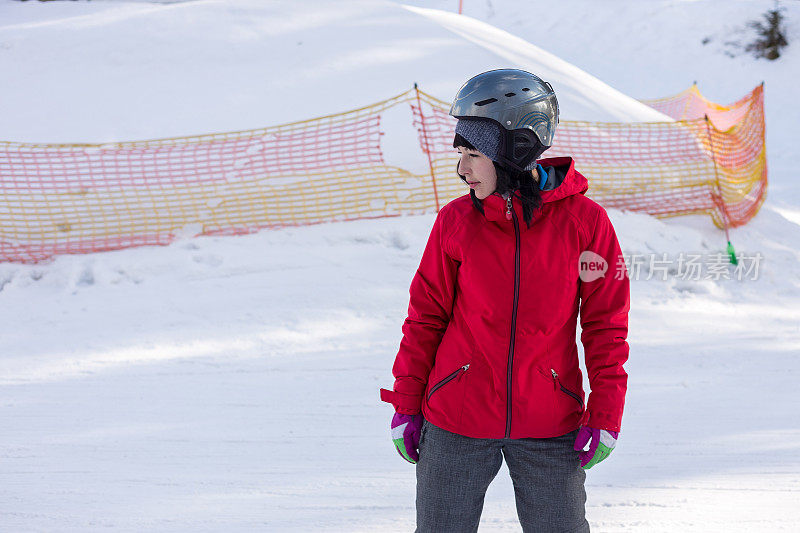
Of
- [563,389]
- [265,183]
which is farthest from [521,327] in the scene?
[265,183]

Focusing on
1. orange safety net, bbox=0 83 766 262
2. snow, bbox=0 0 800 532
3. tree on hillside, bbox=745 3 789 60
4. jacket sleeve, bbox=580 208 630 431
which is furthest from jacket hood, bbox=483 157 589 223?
tree on hillside, bbox=745 3 789 60

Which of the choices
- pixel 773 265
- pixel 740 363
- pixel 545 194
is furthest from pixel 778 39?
pixel 545 194

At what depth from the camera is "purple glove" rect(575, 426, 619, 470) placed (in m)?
1.80

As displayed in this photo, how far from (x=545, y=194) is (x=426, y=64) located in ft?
22.9

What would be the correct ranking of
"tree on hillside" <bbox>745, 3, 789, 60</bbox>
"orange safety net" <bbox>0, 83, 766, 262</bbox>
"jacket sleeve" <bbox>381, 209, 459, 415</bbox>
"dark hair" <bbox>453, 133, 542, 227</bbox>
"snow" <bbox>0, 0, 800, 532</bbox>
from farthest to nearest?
"tree on hillside" <bbox>745, 3, 789, 60</bbox> < "orange safety net" <bbox>0, 83, 766, 262</bbox> < "snow" <bbox>0, 0, 800, 532</bbox> < "jacket sleeve" <bbox>381, 209, 459, 415</bbox> < "dark hair" <bbox>453, 133, 542, 227</bbox>

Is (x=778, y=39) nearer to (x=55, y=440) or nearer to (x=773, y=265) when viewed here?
(x=773, y=265)

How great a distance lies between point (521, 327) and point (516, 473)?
15.6 inches

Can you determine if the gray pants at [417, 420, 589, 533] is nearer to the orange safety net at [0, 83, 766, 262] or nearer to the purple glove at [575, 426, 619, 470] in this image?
the purple glove at [575, 426, 619, 470]

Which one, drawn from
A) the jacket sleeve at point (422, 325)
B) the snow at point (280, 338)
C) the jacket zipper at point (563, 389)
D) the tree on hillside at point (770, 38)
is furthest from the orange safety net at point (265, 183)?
the tree on hillside at point (770, 38)

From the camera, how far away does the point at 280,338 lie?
4.86m

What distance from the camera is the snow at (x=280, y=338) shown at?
3.18m

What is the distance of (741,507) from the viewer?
3.07m

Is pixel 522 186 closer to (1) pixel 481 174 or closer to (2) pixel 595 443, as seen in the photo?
(1) pixel 481 174

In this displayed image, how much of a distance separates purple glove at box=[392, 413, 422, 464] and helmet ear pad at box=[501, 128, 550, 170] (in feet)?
2.40
